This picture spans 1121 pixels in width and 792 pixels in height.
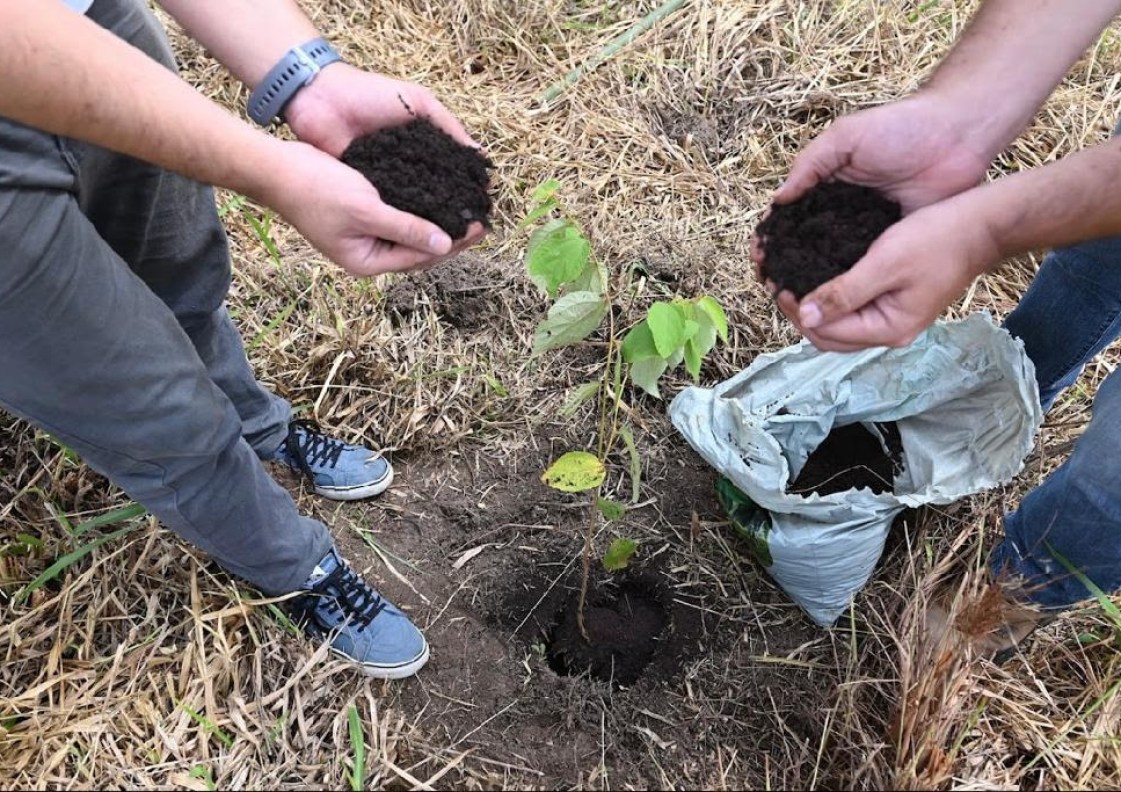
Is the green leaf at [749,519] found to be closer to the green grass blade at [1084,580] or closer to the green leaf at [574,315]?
the green grass blade at [1084,580]

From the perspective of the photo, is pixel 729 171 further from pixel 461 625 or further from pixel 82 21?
pixel 82 21

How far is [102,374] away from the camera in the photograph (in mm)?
1031

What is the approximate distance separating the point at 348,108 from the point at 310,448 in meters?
0.75

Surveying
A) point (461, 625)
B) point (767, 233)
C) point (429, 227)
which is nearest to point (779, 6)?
point (767, 233)

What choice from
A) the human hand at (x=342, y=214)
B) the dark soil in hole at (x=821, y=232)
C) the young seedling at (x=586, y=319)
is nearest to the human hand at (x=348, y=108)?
the human hand at (x=342, y=214)

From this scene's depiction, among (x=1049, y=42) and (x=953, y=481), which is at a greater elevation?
(x=1049, y=42)

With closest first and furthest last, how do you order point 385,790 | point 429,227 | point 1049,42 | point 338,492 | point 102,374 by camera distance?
point 102,374
point 429,227
point 1049,42
point 385,790
point 338,492

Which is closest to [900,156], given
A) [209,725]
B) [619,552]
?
[619,552]

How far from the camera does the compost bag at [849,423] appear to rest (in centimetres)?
147

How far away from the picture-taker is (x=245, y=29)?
1.22m

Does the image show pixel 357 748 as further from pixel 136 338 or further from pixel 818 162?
pixel 818 162

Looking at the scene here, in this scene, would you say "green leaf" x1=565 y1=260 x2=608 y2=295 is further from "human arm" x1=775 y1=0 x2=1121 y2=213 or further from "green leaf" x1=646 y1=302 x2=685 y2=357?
"human arm" x1=775 y1=0 x2=1121 y2=213

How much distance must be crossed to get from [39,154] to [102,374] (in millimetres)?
271

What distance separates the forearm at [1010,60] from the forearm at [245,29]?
1044mm
